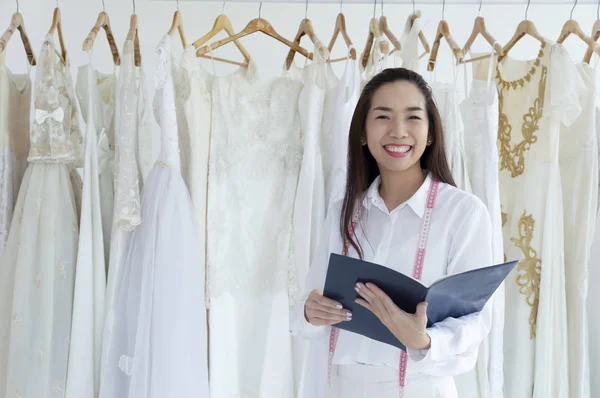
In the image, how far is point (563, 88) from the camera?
156cm

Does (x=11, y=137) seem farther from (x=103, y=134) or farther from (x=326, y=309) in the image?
(x=326, y=309)

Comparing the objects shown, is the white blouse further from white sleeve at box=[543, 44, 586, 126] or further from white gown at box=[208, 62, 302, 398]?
white sleeve at box=[543, 44, 586, 126]

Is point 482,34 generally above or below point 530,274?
above

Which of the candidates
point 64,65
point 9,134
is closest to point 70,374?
point 9,134

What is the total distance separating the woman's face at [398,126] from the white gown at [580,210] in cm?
53

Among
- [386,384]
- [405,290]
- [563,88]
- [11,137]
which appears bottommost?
[386,384]

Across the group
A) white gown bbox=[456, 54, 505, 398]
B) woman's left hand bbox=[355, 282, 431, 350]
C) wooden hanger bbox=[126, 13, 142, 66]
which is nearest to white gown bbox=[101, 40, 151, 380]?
wooden hanger bbox=[126, 13, 142, 66]

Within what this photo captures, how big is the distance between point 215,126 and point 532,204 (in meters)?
0.84

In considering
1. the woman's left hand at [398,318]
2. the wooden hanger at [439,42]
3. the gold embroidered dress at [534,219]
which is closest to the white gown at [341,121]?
the wooden hanger at [439,42]

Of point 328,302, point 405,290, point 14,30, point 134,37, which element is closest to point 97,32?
point 134,37

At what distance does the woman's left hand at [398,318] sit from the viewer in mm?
1030

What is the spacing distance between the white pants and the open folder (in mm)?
101

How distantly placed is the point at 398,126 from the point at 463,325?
1.29ft

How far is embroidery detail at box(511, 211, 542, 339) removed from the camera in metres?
1.62
